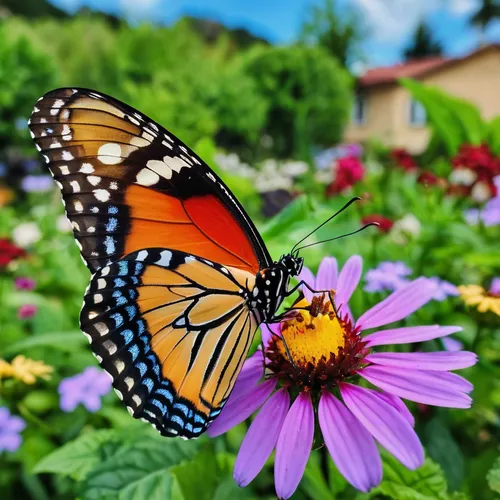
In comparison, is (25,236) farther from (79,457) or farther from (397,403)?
(397,403)

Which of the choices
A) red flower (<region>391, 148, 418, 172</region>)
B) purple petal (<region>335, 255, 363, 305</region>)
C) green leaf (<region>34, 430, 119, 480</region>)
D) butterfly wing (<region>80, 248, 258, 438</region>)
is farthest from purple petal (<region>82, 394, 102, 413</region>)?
red flower (<region>391, 148, 418, 172</region>)

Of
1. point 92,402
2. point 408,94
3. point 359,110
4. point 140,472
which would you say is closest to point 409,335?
point 140,472

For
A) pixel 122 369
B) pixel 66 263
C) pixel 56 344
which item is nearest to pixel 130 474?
pixel 122 369

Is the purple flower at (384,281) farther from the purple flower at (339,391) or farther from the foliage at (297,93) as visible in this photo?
the foliage at (297,93)

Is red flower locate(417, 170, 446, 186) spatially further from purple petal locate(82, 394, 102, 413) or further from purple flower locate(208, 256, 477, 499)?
purple petal locate(82, 394, 102, 413)

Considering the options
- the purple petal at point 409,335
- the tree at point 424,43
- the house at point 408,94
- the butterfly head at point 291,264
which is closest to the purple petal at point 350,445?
the purple petal at point 409,335

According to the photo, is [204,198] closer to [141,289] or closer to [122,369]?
[141,289]
